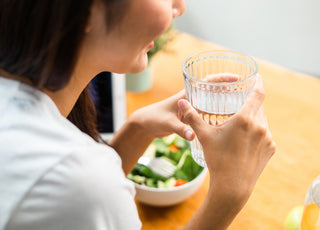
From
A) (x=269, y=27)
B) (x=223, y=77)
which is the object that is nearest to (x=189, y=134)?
(x=223, y=77)

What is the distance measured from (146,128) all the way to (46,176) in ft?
1.18

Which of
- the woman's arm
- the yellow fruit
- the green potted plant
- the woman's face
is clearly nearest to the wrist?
the woman's arm

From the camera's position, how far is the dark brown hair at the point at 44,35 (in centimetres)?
44

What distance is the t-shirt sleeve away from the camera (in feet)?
1.46

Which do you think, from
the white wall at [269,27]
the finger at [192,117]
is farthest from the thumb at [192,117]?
the white wall at [269,27]

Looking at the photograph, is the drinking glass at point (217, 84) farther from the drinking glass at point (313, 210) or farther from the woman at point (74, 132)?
the drinking glass at point (313, 210)

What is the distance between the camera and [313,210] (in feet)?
2.28

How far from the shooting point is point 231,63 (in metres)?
0.71

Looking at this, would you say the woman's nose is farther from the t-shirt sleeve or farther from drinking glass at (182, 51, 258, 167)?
the t-shirt sleeve

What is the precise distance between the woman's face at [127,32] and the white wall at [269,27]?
4.55 feet

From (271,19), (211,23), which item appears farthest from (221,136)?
(211,23)

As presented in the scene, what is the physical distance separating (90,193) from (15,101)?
0.15 meters

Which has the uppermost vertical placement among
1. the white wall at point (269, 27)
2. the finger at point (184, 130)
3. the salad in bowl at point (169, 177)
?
the finger at point (184, 130)

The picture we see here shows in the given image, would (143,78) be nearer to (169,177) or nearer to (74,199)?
(169,177)
